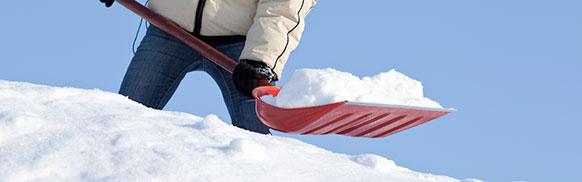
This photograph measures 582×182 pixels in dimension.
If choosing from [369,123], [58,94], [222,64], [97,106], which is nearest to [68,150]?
[97,106]

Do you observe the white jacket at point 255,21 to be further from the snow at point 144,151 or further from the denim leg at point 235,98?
the snow at point 144,151

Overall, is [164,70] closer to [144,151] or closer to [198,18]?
[198,18]

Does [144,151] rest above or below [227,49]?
below

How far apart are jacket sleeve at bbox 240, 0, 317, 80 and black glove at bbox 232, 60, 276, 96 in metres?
0.03

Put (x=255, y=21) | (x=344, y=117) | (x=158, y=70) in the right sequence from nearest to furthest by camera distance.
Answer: (x=344, y=117)
(x=255, y=21)
(x=158, y=70)

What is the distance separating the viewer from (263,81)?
94.3 inches

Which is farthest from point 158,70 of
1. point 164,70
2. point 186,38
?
point 186,38

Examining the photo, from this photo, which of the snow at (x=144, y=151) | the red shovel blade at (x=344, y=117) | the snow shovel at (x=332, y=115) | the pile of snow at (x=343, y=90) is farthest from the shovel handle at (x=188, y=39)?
the snow at (x=144, y=151)

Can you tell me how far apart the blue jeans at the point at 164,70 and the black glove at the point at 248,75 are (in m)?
0.14

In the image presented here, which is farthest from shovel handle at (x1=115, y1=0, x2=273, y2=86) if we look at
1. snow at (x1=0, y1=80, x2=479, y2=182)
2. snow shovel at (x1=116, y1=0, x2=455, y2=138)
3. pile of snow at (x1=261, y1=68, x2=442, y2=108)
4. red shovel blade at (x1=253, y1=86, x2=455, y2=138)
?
snow at (x1=0, y1=80, x2=479, y2=182)

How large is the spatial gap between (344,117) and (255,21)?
0.63 metres

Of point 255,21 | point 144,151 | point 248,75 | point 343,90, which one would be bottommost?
point 144,151

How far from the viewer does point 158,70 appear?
255cm

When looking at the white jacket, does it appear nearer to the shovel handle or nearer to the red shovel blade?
the shovel handle
